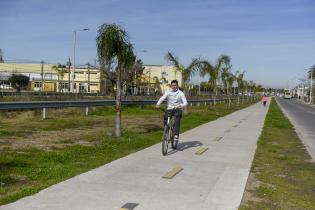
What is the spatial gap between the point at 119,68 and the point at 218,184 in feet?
25.0

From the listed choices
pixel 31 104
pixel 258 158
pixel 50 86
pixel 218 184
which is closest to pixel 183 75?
pixel 31 104

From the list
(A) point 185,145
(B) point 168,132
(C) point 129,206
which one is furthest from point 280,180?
(A) point 185,145

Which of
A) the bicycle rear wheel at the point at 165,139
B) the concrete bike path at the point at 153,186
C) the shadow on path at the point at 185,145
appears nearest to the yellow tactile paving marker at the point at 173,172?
the concrete bike path at the point at 153,186

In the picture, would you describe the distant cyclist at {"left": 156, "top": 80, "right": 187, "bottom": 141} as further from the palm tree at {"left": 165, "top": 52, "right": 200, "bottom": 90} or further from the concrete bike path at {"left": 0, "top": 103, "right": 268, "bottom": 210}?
the palm tree at {"left": 165, "top": 52, "right": 200, "bottom": 90}

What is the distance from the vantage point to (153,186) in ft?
24.0

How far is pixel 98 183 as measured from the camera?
7.34 metres

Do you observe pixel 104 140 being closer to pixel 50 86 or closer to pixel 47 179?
pixel 47 179

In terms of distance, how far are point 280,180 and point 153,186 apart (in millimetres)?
2619

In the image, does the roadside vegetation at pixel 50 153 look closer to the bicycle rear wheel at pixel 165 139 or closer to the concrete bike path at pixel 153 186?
the concrete bike path at pixel 153 186

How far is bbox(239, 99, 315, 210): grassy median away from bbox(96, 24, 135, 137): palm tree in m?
4.57

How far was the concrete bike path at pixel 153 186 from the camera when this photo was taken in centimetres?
609

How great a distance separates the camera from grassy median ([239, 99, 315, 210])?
6814 mm

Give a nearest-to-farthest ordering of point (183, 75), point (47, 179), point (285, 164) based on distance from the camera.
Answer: point (47, 179), point (285, 164), point (183, 75)

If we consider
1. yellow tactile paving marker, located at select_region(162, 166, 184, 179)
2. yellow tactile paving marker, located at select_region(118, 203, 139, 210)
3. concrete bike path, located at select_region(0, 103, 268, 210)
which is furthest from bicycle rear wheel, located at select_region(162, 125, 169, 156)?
yellow tactile paving marker, located at select_region(118, 203, 139, 210)
